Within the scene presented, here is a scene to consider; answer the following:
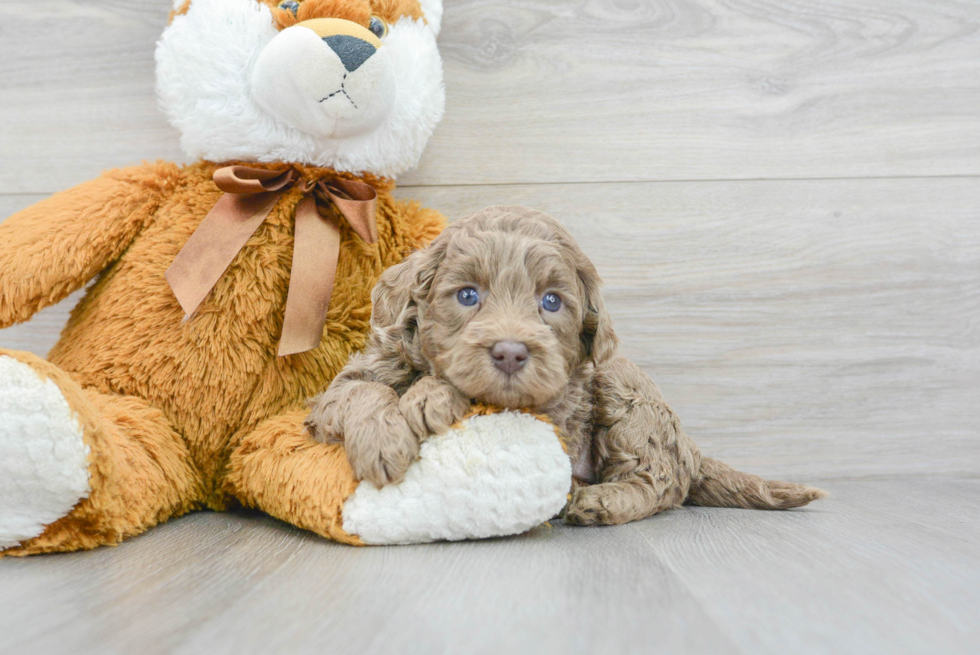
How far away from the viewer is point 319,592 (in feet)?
2.30

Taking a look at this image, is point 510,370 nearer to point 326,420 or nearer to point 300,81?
point 326,420

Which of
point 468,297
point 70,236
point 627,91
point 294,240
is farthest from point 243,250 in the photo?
point 627,91

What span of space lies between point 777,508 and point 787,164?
0.70 metres

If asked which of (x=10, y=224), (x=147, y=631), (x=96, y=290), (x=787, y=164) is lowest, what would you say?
(x=147, y=631)

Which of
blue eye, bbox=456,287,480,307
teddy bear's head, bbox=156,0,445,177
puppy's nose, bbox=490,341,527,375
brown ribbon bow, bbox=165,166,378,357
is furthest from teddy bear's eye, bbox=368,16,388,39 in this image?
puppy's nose, bbox=490,341,527,375

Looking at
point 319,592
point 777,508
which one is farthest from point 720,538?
point 319,592

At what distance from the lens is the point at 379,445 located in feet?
2.76

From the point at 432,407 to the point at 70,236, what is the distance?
63 centimetres

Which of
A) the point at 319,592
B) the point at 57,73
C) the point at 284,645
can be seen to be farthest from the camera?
the point at 57,73

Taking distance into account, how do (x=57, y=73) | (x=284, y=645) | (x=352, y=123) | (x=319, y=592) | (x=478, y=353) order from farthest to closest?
(x=57, y=73), (x=352, y=123), (x=478, y=353), (x=319, y=592), (x=284, y=645)

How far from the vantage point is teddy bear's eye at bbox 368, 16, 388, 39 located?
110cm

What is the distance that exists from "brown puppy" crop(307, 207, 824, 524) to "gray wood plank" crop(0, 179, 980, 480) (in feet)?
1.09

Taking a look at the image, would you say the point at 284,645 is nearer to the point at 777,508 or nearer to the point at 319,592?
the point at 319,592

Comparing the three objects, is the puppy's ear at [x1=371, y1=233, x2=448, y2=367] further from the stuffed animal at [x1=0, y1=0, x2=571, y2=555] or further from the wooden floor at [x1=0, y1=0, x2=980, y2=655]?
the wooden floor at [x1=0, y1=0, x2=980, y2=655]
